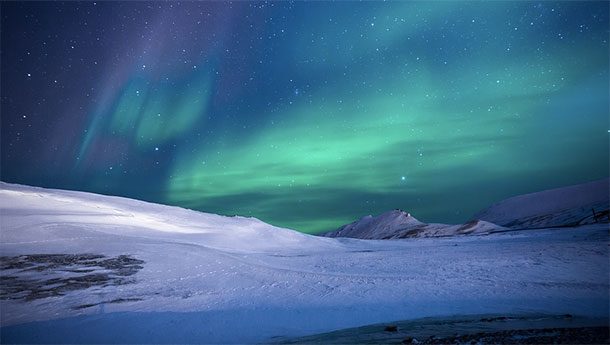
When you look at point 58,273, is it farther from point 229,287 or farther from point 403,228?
point 403,228

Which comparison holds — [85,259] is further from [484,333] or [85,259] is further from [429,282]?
[484,333]

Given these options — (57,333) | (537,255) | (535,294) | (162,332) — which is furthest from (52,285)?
(537,255)

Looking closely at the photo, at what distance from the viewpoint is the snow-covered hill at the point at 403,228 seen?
55784 millimetres

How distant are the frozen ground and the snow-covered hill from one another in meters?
42.1

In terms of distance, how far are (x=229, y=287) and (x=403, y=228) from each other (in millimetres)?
78191

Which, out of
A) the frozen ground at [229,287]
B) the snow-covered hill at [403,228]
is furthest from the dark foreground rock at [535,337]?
the snow-covered hill at [403,228]

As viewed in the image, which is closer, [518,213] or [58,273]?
[58,273]

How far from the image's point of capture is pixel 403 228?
8350cm

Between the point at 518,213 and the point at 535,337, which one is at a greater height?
the point at 518,213

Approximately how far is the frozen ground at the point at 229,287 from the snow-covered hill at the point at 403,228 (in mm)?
42100

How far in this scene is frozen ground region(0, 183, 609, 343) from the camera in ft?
23.9

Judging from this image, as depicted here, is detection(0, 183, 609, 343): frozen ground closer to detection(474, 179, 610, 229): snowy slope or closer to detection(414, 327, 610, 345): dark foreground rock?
detection(414, 327, 610, 345): dark foreground rock

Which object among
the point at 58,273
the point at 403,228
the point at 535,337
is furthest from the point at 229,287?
the point at 403,228

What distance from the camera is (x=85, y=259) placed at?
40.8ft
